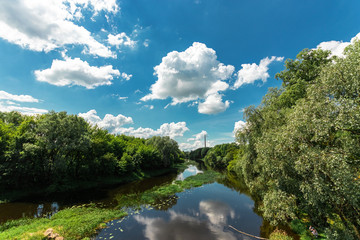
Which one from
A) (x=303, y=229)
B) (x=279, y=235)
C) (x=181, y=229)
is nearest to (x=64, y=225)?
(x=181, y=229)

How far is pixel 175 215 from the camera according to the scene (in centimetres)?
1895

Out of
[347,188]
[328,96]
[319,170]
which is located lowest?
[347,188]

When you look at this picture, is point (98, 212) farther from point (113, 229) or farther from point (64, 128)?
point (64, 128)

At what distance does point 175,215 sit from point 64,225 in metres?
11.6

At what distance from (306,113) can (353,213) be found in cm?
696

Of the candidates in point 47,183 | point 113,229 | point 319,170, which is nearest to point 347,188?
point 319,170

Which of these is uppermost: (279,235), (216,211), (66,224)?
(279,235)

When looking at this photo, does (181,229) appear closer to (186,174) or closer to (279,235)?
(279,235)

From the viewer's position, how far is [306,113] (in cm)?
956

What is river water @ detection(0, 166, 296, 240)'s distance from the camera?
14586mm

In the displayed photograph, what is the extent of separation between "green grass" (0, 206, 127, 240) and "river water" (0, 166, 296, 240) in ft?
3.78

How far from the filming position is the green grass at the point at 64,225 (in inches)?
491

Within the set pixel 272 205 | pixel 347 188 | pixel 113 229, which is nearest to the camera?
pixel 347 188

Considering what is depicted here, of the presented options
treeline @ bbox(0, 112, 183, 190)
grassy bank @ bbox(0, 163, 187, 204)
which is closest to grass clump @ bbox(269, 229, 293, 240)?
treeline @ bbox(0, 112, 183, 190)
